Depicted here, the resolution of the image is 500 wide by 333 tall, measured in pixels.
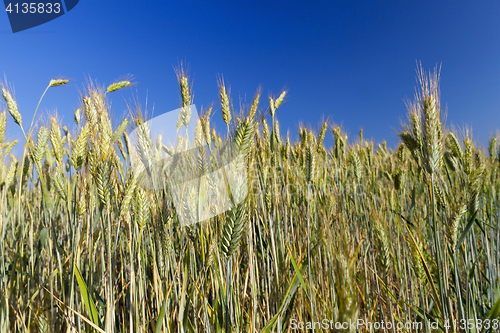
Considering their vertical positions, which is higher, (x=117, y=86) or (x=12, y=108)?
(x=117, y=86)

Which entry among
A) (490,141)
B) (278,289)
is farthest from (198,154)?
(490,141)

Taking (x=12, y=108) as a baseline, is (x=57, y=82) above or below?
above

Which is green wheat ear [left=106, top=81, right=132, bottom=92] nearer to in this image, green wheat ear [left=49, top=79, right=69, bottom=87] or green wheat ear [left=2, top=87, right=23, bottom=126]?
green wheat ear [left=49, top=79, right=69, bottom=87]

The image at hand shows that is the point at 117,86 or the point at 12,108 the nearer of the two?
the point at 12,108

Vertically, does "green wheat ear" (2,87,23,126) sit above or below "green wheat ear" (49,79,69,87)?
below

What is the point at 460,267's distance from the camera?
1740 mm

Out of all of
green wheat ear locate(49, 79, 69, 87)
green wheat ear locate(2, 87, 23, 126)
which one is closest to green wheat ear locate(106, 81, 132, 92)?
green wheat ear locate(49, 79, 69, 87)

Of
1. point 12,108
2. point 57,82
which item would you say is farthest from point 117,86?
point 12,108

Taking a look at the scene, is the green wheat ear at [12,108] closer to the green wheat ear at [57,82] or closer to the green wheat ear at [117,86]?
the green wheat ear at [57,82]

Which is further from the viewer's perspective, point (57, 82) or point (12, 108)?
point (57, 82)

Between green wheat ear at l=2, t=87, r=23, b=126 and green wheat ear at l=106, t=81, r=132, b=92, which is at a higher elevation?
green wheat ear at l=106, t=81, r=132, b=92

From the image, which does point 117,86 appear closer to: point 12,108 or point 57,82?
point 57,82

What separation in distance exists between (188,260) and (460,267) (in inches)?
71.6

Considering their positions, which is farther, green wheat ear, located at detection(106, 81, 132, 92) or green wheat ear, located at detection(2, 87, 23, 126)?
green wheat ear, located at detection(106, 81, 132, 92)
